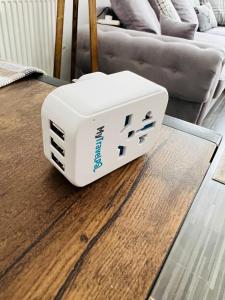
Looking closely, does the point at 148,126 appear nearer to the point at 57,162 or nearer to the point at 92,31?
the point at 57,162

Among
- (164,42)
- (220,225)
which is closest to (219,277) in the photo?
(220,225)

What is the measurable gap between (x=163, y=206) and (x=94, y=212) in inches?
4.2

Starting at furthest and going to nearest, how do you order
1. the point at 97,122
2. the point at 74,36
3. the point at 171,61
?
the point at 74,36
the point at 171,61
the point at 97,122

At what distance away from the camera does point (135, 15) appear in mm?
1605

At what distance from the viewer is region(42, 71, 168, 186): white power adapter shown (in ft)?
1.03

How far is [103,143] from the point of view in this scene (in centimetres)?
35

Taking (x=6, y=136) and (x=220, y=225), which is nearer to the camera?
(x=6, y=136)

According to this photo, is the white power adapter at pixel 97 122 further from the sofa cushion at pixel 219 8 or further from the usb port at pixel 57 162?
the sofa cushion at pixel 219 8

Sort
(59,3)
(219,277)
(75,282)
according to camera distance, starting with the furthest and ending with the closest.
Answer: (59,3), (219,277), (75,282)

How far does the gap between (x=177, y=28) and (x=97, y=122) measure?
5.14 ft

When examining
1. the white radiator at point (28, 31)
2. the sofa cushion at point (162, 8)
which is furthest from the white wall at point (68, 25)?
the sofa cushion at point (162, 8)

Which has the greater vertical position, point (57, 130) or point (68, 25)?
point (57, 130)

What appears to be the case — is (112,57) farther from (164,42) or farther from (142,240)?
(142,240)

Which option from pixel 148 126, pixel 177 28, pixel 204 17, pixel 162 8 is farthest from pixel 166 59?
pixel 204 17
